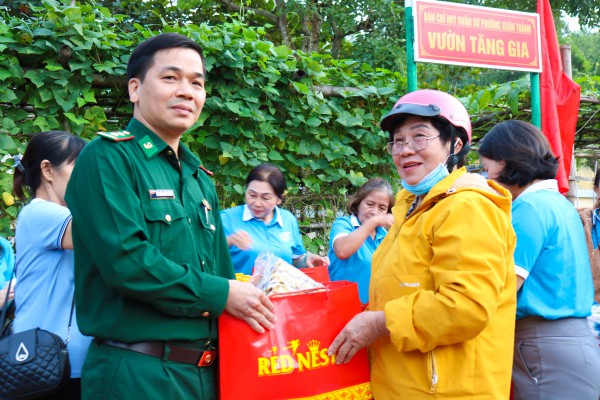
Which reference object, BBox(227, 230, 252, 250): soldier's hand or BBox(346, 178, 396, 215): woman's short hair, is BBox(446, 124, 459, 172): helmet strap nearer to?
BBox(346, 178, 396, 215): woman's short hair

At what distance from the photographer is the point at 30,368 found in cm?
212

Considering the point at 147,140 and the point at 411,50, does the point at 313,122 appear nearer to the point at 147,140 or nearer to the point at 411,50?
the point at 411,50

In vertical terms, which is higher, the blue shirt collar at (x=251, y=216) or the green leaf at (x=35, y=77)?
the green leaf at (x=35, y=77)

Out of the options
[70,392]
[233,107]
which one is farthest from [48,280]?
[233,107]

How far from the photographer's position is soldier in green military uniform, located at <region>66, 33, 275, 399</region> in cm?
167

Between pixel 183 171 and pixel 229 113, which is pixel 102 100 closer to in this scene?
pixel 229 113

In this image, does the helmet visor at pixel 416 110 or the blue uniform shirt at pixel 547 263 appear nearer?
the helmet visor at pixel 416 110

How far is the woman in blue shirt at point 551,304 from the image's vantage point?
2.45 meters

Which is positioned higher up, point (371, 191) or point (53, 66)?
point (53, 66)

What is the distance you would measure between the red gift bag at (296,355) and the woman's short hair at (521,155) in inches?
46.9

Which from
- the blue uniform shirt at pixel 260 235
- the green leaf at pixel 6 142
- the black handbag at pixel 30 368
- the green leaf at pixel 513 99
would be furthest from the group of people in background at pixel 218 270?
the green leaf at pixel 513 99

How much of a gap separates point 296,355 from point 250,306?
10.6 inches

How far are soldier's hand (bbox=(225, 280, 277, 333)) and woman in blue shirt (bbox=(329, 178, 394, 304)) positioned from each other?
1848 millimetres

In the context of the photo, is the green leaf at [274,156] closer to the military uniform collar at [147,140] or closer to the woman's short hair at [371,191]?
the woman's short hair at [371,191]
